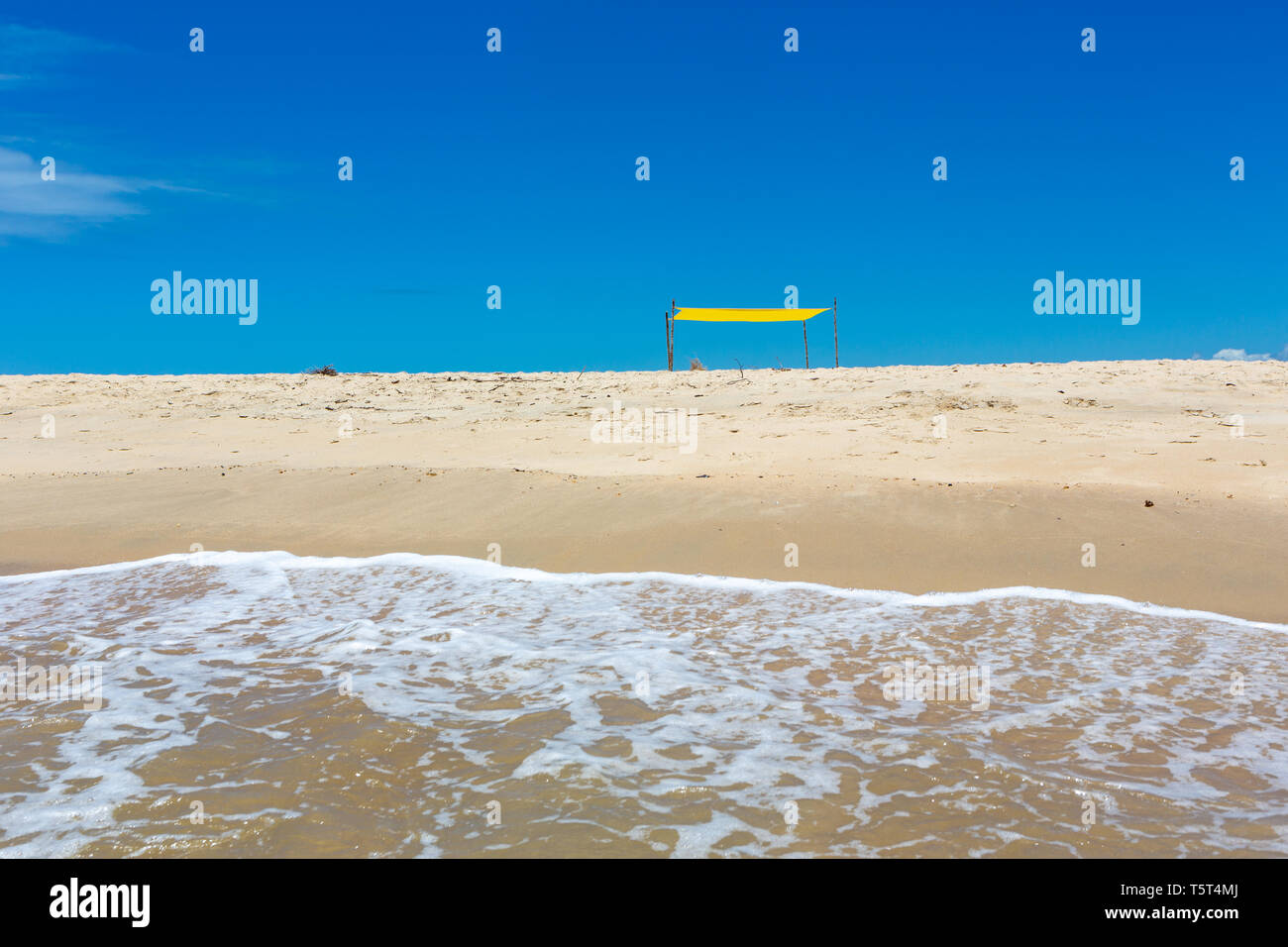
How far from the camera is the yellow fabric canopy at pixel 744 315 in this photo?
63.5ft

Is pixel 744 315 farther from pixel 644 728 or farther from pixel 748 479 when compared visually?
pixel 644 728

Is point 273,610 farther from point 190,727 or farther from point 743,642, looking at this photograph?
point 743,642

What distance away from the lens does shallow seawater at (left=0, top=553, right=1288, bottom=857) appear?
2262 millimetres

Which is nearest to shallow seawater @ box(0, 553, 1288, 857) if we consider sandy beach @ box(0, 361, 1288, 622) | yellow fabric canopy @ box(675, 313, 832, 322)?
sandy beach @ box(0, 361, 1288, 622)

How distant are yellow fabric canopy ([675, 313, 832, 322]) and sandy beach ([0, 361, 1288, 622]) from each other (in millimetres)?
5131

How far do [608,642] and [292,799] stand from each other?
1.83m

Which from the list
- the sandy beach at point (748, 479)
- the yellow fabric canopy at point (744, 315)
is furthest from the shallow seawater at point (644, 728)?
the yellow fabric canopy at point (744, 315)

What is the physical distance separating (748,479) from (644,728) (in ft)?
16.4

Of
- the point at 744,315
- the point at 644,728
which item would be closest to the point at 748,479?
the point at 644,728

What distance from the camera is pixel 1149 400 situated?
11.5 meters

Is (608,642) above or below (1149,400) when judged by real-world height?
below

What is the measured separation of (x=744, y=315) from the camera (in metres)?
19.6

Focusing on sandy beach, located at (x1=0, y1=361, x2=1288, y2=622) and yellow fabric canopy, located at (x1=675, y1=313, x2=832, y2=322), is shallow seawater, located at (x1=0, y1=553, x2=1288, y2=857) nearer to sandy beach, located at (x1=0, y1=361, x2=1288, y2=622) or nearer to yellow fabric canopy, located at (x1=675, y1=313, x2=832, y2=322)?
sandy beach, located at (x1=0, y1=361, x2=1288, y2=622)

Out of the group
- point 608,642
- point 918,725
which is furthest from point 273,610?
point 918,725
